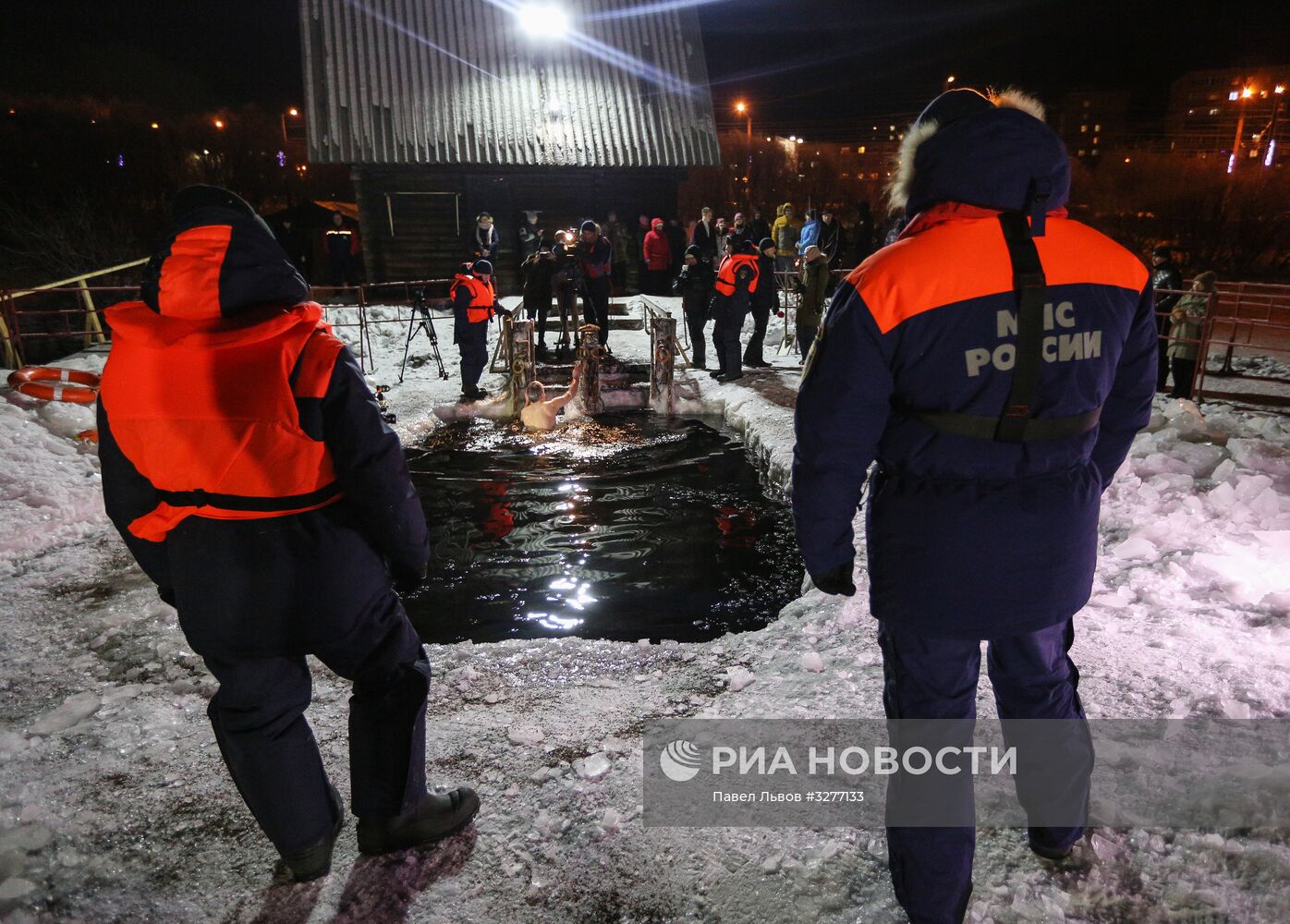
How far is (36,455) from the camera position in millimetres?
6012

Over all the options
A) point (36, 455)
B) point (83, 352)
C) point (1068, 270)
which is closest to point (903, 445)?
point (1068, 270)

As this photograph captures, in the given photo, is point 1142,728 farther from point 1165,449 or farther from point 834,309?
point 1165,449

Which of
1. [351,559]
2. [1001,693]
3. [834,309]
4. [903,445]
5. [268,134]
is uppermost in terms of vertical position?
[268,134]

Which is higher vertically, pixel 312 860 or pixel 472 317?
pixel 472 317

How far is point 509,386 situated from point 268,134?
37947 mm

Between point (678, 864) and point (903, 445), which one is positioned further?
point (678, 864)

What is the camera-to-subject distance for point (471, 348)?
9.24 meters

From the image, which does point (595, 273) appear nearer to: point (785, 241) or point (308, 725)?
point (785, 241)

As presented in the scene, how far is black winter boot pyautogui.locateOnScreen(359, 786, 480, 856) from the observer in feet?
7.15

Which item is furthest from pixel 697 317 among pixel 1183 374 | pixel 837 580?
pixel 837 580

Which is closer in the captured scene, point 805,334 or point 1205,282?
point 1205,282

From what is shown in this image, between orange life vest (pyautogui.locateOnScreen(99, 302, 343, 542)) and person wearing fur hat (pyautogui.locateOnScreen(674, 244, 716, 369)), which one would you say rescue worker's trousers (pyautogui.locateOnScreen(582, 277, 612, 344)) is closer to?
person wearing fur hat (pyautogui.locateOnScreen(674, 244, 716, 369))

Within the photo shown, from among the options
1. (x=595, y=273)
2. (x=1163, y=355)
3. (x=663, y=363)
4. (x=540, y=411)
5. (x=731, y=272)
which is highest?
(x=595, y=273)

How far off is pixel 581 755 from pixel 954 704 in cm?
142
